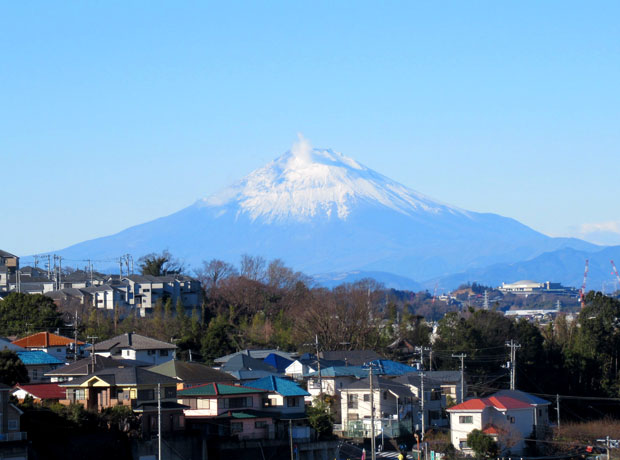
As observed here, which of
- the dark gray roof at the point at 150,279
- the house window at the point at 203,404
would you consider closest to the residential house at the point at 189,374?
the house window at the point at 203,404

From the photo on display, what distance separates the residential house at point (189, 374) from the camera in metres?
37.6

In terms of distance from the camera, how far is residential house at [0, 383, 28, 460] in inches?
1066

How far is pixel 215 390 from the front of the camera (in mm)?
35062

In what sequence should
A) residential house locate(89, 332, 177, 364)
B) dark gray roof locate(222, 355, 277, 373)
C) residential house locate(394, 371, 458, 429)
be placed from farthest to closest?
dark gray roof locate(222, 355, 277, 373), residential house locate(89, 332, 177, 364), residential house locate(394, 371, 458, 429)

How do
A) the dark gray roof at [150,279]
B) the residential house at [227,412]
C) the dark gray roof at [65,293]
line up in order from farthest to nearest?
the dark gray roof at [150,279] < the dark gray roof at [65,293] < the residential house at [227,412]

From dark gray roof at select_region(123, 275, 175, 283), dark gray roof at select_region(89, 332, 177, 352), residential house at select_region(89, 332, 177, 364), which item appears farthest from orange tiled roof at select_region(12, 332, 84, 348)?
dark gray roof at select_region(123, 275, 175, 283)

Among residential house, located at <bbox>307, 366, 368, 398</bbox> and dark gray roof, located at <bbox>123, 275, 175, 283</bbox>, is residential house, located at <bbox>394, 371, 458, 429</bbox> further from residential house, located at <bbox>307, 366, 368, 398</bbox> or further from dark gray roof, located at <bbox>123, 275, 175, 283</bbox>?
dark gray roof, located at <bbox>123, 275, 175, 283</bbox>

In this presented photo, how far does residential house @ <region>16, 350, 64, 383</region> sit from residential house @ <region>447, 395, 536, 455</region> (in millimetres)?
16345

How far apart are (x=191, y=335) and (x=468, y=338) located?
15140mm

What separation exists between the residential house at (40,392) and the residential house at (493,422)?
14575 mm

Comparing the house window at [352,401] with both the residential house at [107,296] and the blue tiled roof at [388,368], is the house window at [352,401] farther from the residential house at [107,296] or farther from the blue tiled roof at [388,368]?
the residential house at [107,296]

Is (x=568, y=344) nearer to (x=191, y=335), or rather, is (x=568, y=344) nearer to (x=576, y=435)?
(x=576, y=435)

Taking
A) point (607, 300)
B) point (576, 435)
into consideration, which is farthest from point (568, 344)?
point (576, 435)

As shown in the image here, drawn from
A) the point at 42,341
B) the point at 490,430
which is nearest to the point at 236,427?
the point at 490,430
